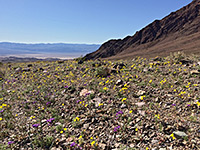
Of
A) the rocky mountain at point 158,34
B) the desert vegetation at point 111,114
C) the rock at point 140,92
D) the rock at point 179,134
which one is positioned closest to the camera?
the rock at point 179,134

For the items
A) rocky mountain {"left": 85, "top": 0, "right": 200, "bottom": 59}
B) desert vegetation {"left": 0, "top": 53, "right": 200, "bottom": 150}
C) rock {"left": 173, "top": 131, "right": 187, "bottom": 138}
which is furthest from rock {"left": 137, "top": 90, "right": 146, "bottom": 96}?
rocky mountain {"left": 85, "top": 0, "right": 200, "bottom": 59}

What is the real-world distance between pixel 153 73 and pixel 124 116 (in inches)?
131

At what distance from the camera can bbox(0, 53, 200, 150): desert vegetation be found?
3.93 m

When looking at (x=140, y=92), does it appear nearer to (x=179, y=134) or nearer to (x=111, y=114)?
(x=111, y=114)

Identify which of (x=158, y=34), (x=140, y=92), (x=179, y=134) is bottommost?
(x=179, y=134)

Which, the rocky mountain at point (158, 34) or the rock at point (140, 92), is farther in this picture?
the rocky mountain at point (158, 34)

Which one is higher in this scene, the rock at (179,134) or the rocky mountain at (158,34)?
the rocky mountain at (158,34)

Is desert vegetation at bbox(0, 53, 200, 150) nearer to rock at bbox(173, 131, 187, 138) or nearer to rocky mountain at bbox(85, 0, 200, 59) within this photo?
rock at bbox(173, 131, 187, 138)

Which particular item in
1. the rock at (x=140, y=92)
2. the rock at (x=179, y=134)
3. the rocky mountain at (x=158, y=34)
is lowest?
the rock at (x=179, y=134)

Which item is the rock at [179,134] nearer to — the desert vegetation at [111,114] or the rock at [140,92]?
the desert vegetation at [111,114]

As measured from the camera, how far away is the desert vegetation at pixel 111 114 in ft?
12.9

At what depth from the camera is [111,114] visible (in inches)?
197

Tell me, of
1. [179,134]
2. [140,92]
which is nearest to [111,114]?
[140,92]

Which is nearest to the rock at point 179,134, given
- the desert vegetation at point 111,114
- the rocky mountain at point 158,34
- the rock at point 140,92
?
the desert vegetation at point 111,114
